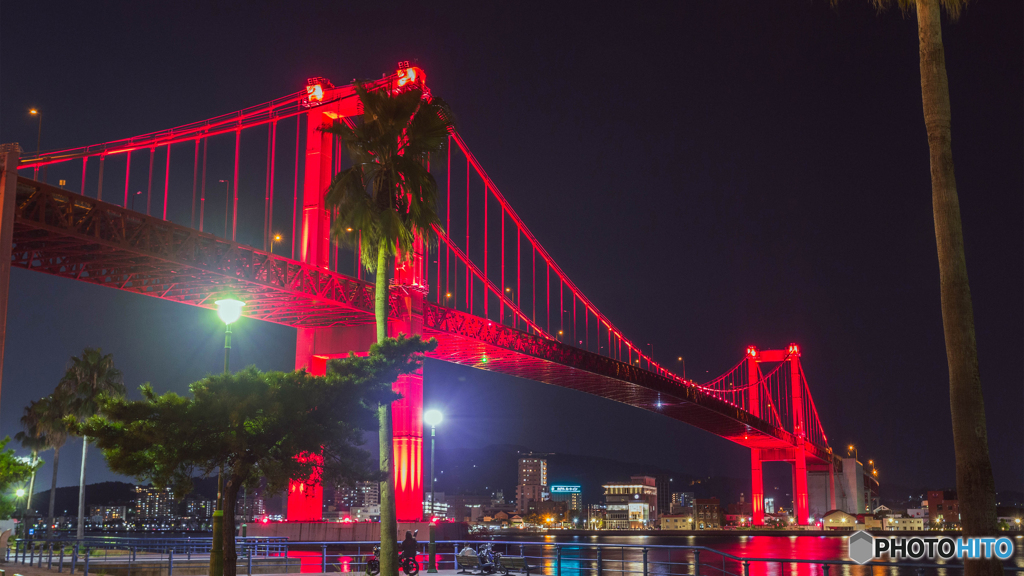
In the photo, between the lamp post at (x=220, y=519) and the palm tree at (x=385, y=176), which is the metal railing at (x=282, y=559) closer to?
the lamp post at (x=220, y=519)

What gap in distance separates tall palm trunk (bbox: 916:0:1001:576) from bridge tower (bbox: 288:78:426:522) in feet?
98.5

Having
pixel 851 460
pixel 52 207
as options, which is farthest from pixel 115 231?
pixel 851 460

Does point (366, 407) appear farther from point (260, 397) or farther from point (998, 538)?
point (998, 538)

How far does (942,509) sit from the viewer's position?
16388 cm

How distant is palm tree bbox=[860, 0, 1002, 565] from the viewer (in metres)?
7.57

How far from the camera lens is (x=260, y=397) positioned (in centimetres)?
1689

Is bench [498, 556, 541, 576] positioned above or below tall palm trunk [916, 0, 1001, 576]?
below

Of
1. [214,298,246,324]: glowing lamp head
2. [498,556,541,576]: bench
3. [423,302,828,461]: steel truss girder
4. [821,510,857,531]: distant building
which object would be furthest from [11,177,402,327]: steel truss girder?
[821,510,857,531]: distant building

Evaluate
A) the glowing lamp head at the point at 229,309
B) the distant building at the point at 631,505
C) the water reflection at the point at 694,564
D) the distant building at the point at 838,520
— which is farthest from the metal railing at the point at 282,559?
the distant building at the point at 631,505

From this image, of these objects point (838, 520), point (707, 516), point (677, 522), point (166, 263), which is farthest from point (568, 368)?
point (707, 516)

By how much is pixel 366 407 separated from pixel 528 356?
119ft

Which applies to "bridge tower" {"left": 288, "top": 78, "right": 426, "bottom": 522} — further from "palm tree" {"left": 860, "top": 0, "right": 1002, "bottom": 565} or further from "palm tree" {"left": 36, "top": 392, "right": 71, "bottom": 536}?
"palm tree" {"left": 860, "top": 0, "right": 1002, "bottom": 565}

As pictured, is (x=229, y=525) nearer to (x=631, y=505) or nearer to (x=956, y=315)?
(x=956, y=315)

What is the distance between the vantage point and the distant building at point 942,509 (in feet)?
517
